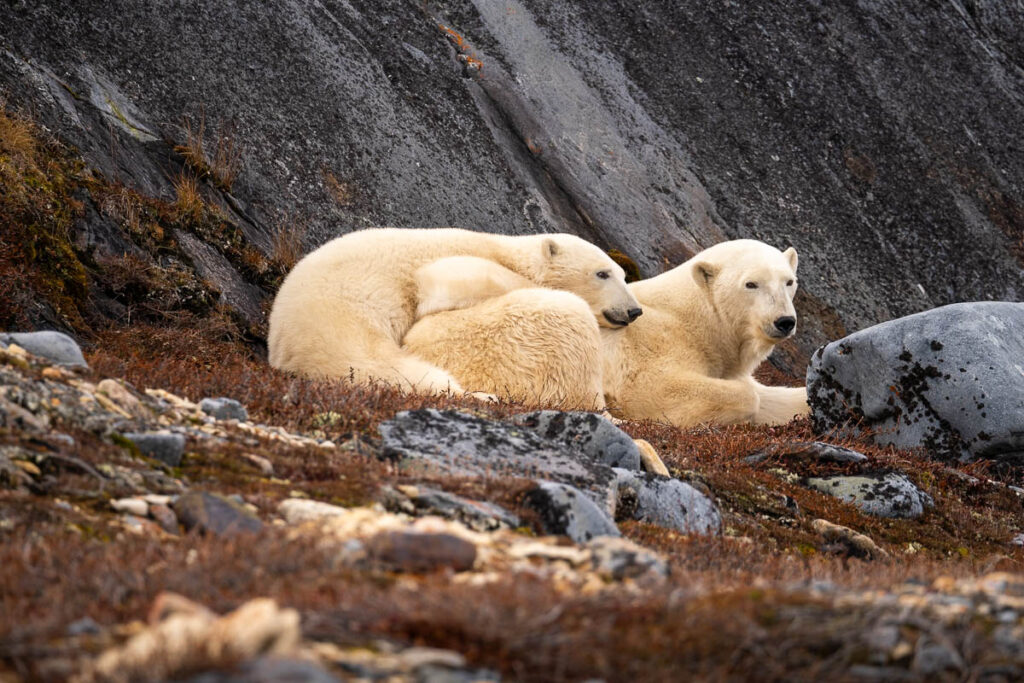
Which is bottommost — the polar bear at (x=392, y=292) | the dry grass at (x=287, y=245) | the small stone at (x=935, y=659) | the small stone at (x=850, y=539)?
the dry grass at (x=287, y=245)

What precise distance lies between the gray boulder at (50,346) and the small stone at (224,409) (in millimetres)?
646

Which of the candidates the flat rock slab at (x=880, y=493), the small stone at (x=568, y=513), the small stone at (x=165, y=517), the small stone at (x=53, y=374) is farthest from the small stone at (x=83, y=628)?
the flat rock slab at (x=880, y=493)

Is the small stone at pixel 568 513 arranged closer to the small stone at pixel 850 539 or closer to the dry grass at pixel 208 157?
the small stone at pixel 850 539

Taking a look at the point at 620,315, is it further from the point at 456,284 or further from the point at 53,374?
the point at 53,374

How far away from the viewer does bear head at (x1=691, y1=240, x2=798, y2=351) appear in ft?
33.2

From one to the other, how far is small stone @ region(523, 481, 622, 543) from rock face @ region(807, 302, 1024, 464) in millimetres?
5598

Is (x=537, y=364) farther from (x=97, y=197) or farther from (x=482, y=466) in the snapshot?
(x=97, y=197)

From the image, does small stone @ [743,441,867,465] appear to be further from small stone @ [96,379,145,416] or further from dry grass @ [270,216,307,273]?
dry grass @ [270,216,307,273]

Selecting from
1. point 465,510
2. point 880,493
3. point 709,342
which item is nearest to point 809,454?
point 880,493

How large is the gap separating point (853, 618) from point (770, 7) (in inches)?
908

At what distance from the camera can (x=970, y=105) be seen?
23359 millimetres

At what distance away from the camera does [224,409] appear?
207 inches

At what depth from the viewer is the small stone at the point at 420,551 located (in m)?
2.98

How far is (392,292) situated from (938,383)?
491 cm
